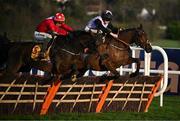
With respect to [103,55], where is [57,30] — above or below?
above

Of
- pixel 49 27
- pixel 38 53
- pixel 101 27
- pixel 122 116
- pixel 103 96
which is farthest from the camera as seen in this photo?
pixel 101 27

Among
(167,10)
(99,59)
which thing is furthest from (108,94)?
Result: (167,10)

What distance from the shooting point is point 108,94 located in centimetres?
1148

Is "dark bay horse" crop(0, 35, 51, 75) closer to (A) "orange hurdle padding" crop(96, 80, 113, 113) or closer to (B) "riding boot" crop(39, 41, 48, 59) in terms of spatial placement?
(B) "riding boot" crop(39, 41, 48, 59)

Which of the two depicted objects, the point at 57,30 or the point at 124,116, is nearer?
the point at 124,116

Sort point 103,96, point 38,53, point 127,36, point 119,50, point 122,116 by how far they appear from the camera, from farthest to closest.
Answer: point 127,36, point 119,50, point 38,53, point 103,96, point 122,116

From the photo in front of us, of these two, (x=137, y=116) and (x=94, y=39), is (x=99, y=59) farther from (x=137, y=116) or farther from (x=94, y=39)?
(x=137, y=116)

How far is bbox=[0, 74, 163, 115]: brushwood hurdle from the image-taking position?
1013 cm

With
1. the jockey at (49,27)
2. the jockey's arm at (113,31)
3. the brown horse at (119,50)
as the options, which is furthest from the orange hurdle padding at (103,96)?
the jockey's arm at (113,31)

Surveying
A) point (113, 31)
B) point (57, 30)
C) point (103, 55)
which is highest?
point (57, 30)

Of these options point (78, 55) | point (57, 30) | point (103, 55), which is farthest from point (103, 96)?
point (57, 30)

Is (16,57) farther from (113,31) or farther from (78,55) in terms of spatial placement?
(113,31)

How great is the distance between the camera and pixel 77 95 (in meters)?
11.0

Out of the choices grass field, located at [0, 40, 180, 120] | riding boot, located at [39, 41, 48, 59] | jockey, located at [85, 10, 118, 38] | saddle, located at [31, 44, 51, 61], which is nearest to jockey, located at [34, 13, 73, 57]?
riding boot, located at [39, 41, 48, 59]
